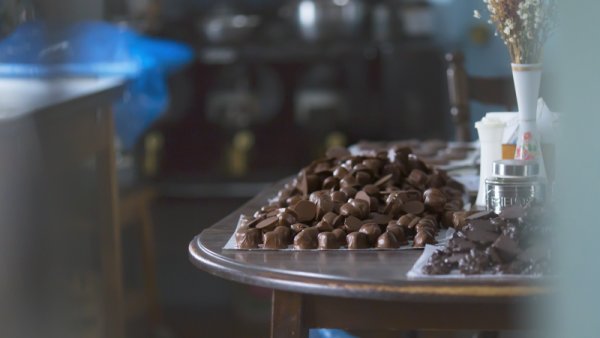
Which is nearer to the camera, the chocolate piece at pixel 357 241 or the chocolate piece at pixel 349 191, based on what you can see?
the chocolate piece at pixel 357 241

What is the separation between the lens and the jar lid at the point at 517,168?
1507 mm

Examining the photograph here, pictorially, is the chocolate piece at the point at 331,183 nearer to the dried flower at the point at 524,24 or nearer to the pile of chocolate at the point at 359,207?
the pile of chocolate at the point at 359,207

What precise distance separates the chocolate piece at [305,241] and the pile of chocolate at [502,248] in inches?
8.0

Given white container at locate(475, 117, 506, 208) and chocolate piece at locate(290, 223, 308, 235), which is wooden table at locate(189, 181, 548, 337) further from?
white container at locate(475, 117, 506, 208)

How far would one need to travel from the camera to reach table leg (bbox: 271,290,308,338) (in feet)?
4.39

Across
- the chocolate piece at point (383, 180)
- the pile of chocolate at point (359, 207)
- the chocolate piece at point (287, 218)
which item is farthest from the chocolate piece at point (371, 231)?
the chocolate piece at point (383, 180)

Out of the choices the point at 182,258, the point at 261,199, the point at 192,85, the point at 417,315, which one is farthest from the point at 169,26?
the point at 417,315

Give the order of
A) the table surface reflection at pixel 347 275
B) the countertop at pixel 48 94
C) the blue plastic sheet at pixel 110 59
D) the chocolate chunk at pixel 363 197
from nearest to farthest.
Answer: the table surface reflection at pixel 347 275 → the chocolate chunk at pixel 363 197 → the countertop at pixel 48 94 → the blue plastic sheet at pixel 110 59

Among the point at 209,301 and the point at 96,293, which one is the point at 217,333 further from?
the point at 96,293

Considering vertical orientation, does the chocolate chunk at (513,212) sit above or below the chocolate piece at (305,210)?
above

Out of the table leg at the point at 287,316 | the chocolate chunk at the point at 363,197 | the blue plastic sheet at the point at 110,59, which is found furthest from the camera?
the blue plastic sheet at the point at 110,59

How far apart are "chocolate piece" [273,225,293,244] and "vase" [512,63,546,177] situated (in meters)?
0.39

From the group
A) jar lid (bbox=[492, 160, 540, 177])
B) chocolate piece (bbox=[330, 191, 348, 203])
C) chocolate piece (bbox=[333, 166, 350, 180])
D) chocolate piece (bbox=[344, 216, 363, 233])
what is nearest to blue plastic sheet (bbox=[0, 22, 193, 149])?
chocolate piece (bbox=[333, 166, 350, 180])

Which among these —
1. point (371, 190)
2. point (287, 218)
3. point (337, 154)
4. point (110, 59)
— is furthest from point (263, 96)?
point (287, 218)
